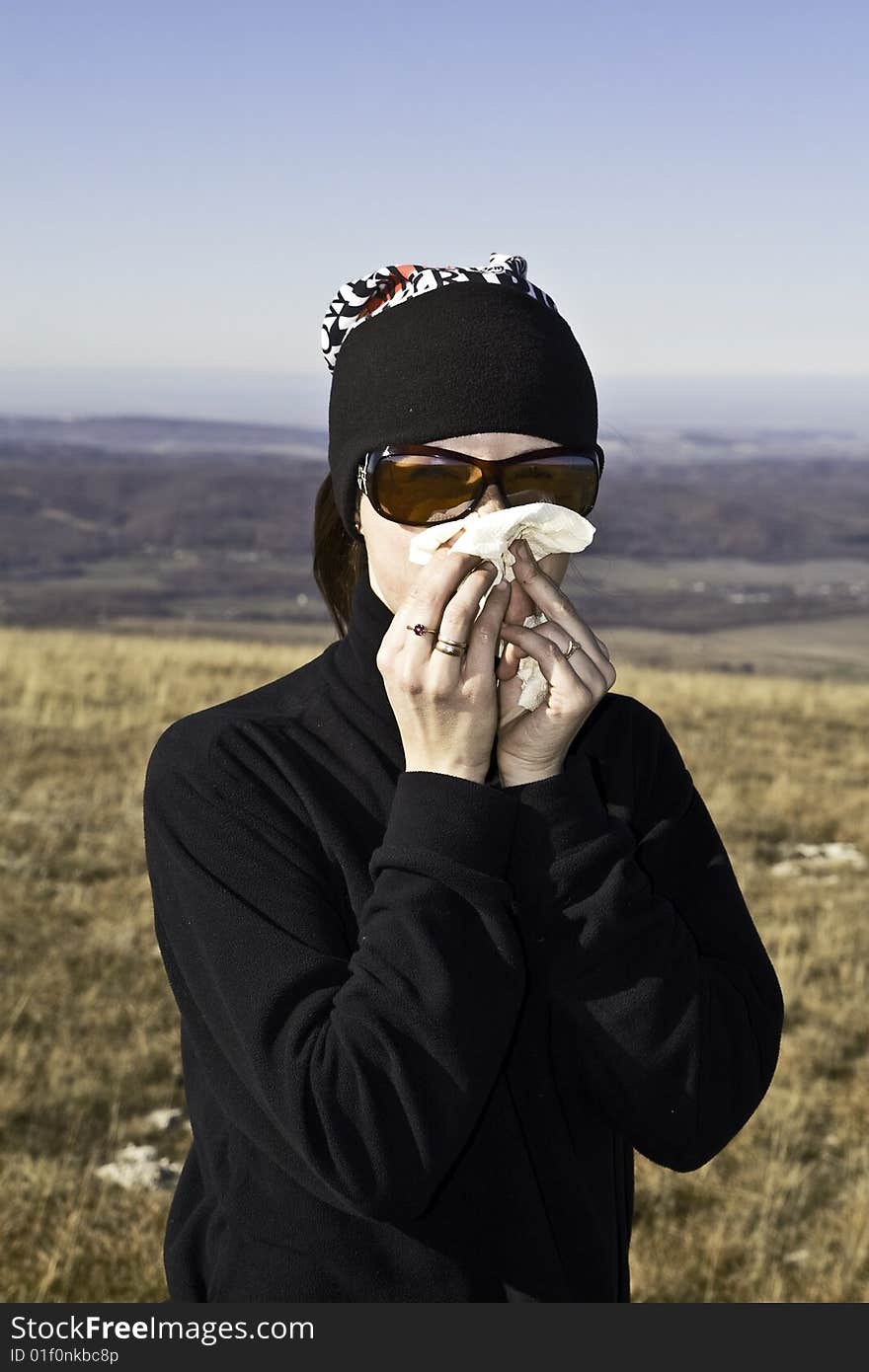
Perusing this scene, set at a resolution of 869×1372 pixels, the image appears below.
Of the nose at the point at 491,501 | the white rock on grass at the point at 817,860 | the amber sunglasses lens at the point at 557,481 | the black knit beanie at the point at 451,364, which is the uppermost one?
the black knit beanie at the point at 451,364

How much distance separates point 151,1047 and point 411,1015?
5.33 meters

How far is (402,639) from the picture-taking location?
1747 mm

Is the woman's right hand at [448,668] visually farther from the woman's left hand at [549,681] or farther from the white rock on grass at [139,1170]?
the white rock on grass at [139,1170]

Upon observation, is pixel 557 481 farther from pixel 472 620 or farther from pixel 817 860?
pixel 817 860

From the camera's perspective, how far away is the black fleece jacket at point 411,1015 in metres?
1.62

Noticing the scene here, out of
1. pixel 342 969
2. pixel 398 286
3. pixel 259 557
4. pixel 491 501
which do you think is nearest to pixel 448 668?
pixel 491 501

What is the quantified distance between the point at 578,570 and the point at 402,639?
0.80 meters

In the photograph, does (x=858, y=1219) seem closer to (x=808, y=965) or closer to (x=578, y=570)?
(x=808, y=965)

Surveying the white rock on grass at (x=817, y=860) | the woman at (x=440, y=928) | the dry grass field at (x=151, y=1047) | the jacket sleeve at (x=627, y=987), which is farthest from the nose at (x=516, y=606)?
the white rock on grass at (x=817, y=860)

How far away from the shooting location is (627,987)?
5.83 ft

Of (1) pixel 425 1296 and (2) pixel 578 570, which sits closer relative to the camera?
(1) pixel 425 1296

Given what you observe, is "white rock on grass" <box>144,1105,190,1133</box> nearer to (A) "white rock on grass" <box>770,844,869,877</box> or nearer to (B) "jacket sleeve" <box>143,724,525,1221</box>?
(B) "jacket sleeve" <box>143,724,525,1221</box>

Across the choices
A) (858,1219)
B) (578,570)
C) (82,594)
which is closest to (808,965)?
(858,1219)

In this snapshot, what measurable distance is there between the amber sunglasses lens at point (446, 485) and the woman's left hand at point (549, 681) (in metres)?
0.16
